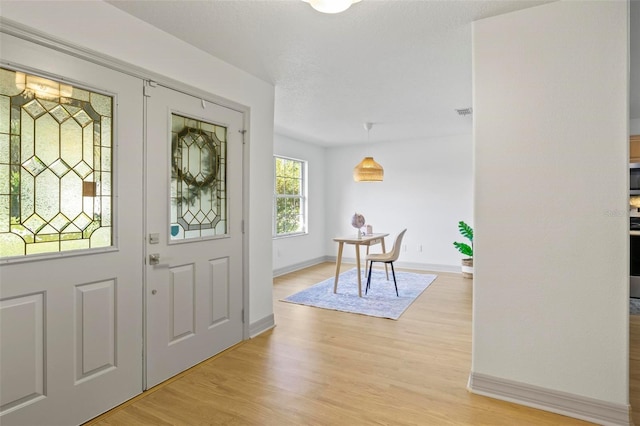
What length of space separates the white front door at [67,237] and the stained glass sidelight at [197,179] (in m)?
0.30

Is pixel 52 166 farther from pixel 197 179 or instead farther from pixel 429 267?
pixel 429 267

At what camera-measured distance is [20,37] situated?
1.71 m

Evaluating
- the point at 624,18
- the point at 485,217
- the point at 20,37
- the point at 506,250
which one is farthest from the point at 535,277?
the point at 20,37

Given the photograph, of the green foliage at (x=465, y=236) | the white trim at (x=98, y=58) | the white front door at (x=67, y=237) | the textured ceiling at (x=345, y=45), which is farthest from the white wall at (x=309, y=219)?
the white front door at (x=67, y=237)

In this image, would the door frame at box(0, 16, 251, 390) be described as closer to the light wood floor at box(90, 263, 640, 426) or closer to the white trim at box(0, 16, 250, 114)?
the white trim at box(0, 16, 250, 114)

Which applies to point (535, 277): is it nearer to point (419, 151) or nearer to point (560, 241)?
point (560, 241)

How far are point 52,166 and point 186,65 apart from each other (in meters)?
1.20

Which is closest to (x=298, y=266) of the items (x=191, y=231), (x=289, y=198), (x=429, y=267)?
(x=289, y=198)

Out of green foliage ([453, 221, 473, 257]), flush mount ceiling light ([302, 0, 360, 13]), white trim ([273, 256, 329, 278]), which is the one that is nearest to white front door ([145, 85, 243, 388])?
flush mount ceiling light ([302, 0, 360, 13])

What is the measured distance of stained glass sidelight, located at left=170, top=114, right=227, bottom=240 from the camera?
2547mm

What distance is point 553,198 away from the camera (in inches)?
81.1

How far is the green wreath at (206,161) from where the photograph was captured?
2.55 metres

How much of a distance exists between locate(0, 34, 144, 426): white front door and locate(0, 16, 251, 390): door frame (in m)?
0.03

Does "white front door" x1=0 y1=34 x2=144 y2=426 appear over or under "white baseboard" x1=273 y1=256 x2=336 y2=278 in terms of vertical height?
over
